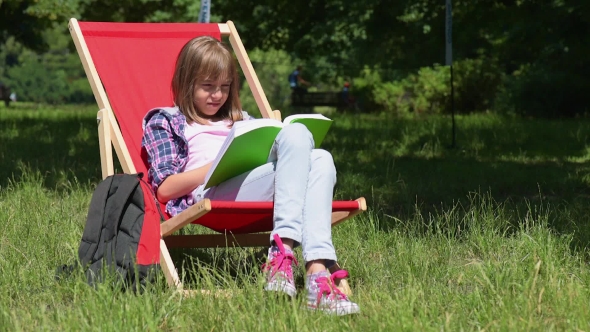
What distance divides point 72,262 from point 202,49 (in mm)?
971

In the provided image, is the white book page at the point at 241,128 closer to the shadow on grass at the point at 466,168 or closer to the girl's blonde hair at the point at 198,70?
the girl's blonde hair at the point at 198,70

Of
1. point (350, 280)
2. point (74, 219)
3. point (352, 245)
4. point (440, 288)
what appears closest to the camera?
point (440, 288)

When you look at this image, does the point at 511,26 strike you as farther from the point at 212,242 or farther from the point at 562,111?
the point at 212,242

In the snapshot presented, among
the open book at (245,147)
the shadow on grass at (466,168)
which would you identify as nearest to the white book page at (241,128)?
the open book at (245,147)

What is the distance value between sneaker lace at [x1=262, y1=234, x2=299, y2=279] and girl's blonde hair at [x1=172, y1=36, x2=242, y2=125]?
0.86m

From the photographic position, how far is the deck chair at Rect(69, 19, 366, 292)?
331cm

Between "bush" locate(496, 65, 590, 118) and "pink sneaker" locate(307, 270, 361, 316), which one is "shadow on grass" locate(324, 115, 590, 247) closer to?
"pink sneaker" locate(307, 270, 361, 316)

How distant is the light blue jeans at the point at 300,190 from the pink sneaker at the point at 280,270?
0.05 meters

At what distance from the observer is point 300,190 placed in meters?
3.22

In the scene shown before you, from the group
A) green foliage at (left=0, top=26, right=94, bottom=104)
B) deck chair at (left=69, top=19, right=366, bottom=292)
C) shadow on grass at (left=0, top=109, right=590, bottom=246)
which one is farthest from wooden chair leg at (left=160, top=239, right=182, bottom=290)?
green foliage at (left=0, top=26, right=94, bottom=104)

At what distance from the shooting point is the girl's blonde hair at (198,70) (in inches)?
147

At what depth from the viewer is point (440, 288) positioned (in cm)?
335

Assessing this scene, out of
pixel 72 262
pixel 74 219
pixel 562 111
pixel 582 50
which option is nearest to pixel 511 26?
pixel 582 50

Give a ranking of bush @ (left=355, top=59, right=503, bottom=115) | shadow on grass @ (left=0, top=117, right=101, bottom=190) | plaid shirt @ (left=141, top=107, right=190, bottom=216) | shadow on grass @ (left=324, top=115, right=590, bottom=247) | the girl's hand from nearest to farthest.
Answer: the girl's hand → plaid shirt @ (left=141, top=107, right=190, bottom=216) → shadow on grass @ (left=324, top=115, right=590, bottom=247) → shadow on grass @ (left=0, top=117, right=101, bottom=190) → bush @ (left=355, top=59, right=503, bottom=115)
